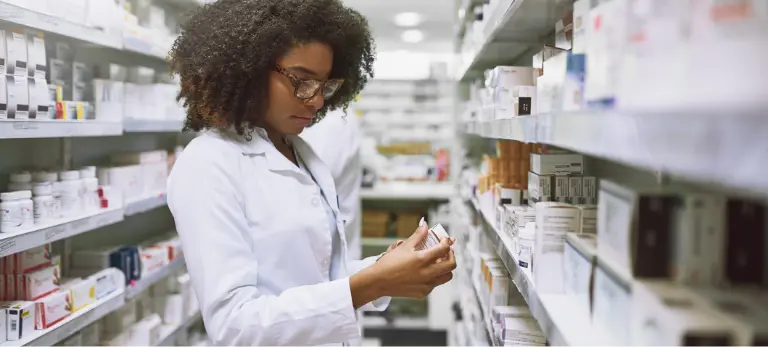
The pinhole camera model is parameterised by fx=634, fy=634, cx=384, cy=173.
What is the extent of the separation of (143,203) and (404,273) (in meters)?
1.84

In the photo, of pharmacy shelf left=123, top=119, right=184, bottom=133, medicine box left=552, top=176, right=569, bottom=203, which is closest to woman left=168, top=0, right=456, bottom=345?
medicine box left=552, top=176, right=569, bottom=203

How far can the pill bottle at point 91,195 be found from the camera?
2.39 meters

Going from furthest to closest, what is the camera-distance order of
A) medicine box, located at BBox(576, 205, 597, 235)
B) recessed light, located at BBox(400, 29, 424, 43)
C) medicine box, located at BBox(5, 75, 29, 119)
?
recessed light, located at BBox(400, 29, 424, 43) < medicine box, located at BBox(5, 75, 29, 119) < medicine box, located at BBox(576, 205, 597, 235)

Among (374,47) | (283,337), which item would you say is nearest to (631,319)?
(283,337)

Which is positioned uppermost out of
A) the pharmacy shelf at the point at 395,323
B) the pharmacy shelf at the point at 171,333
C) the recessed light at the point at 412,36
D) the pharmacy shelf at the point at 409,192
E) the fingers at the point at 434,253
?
the recessed light at the point at 412,36

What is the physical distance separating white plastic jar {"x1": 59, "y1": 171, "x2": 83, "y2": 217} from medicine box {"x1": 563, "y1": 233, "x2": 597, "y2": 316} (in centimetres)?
181

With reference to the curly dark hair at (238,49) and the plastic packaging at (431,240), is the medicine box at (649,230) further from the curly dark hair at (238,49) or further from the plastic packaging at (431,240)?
the curly dark hair at (238,49)

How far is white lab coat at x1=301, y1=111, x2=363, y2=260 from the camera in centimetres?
332

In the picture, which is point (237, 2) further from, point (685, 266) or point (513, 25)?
point (685, 266)

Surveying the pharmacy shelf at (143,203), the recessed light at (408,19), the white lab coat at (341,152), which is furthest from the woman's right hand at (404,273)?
the recessed light at (408,19)

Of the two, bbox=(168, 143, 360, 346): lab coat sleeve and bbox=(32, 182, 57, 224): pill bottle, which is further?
bbox=(32, 182, 57, 224): pill bottle

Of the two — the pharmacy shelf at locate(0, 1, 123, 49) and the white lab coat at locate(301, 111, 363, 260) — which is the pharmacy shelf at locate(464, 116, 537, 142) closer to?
the white lab coat at locate(301, 111, 363, 260)

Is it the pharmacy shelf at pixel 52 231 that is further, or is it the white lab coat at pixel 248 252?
the pharmacy shelf at pixel 52 231

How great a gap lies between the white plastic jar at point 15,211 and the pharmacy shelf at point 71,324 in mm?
346
